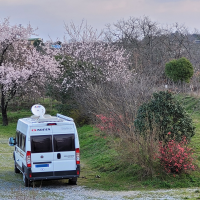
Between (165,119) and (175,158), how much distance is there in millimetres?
1573

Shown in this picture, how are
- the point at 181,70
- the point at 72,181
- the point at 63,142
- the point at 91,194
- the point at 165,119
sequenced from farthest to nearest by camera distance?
the point at 181,70 < the point at 165,119 < the point at 72,181 < the point at 63,142 < the point at 91,194

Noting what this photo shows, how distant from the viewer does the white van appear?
11789mm

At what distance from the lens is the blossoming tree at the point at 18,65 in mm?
30891

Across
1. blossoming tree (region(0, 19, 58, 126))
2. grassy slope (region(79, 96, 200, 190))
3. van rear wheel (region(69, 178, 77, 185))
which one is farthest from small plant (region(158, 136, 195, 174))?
blossoming tree (region(0, 19, 58, 126))

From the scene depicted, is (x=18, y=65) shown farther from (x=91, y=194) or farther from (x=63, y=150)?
(x=91, y=194)

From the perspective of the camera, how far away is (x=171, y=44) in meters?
50.8

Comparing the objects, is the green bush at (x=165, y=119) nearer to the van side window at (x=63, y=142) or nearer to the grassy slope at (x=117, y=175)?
the grassy slope at (x=117, y=175)

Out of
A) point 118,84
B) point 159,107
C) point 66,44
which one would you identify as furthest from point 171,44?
point 159,107

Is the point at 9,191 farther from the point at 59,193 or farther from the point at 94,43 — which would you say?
the point at 94,43

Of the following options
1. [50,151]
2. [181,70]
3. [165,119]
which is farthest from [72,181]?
[181,70]

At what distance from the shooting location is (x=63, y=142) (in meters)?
12.0

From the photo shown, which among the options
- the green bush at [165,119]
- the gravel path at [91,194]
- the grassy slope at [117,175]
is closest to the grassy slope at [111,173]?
the grassy slope at [117,175]

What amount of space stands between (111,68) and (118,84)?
1104 cm

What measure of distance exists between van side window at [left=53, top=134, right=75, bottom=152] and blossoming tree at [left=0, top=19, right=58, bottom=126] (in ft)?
64.2
